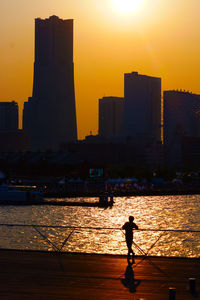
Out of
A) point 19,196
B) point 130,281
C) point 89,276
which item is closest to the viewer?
point 130,281

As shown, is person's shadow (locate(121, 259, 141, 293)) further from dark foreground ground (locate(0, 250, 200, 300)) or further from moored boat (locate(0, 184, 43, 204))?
moored boat (locate(0, 184, 43, 204))

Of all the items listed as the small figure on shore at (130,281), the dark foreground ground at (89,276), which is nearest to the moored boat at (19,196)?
the dark foreground ground at (89,276)

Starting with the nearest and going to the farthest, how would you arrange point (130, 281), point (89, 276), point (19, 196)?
1. point (130, 281)
2. point (89, 276)
3. point (19, 196)

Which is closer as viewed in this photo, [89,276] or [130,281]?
[130,281]

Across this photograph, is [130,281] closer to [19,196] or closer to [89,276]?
[89,276]

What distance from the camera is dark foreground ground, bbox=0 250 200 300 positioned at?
22.7 m

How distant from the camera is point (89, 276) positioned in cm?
2583

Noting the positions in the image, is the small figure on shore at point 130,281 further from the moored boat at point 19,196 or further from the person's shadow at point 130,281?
the moored boat at point 19,196

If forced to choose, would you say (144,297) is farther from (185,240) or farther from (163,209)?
(163,209)

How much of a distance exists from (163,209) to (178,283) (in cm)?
11072

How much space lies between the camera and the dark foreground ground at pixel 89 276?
2267 centimetres

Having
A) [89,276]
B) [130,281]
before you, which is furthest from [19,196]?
[130,281]

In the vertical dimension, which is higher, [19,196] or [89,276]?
[89,276]

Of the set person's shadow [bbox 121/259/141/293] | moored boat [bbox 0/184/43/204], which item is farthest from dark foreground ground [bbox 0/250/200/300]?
moored boat [bbox 0/184/43/204]
